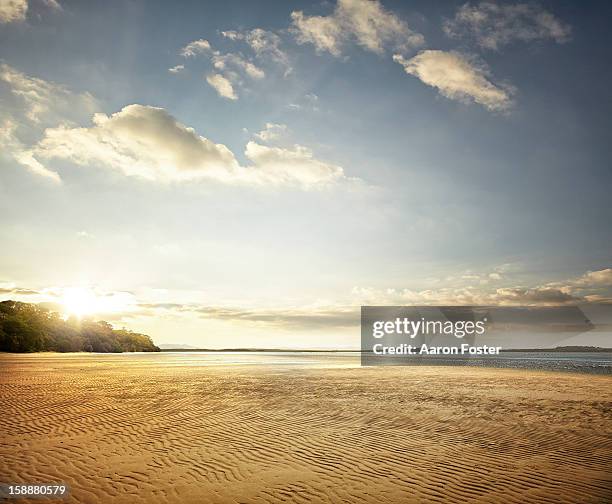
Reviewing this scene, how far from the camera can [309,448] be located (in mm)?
11242

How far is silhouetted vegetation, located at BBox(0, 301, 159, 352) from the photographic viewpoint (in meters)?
89.4

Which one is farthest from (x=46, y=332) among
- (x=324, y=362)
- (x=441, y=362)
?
(x=441, y=362)

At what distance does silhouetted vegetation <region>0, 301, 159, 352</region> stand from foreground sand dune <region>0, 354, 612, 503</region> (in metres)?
86.8

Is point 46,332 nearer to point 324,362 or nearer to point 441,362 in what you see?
point 324,362

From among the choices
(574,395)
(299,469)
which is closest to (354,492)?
(299,469)

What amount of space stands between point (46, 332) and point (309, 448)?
374 ft

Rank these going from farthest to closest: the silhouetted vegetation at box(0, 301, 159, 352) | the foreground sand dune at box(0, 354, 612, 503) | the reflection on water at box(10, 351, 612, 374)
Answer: the silhouetted vegetation at box(0, 301, 159, 352)
the reflection on water at box(10, 351, 612, 374)
the foreground sand dune at box(0, 354, 612, 503)

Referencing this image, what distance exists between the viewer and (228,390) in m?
24.0

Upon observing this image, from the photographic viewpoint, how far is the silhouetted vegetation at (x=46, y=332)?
89438 millimetres

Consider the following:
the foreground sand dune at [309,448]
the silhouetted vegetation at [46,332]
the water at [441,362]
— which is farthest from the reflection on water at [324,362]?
the foreground sand dune at [309,448]

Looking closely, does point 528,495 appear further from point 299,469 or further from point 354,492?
point 299,469

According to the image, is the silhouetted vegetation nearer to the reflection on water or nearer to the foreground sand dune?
the reflection on water

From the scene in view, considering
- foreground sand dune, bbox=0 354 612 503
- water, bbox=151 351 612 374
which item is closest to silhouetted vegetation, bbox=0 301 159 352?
water, bbox=151 351 612 374

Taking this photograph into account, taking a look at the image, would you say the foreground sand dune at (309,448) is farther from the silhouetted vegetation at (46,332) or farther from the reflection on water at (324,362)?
the silhouetted vegetation at (46,332)
